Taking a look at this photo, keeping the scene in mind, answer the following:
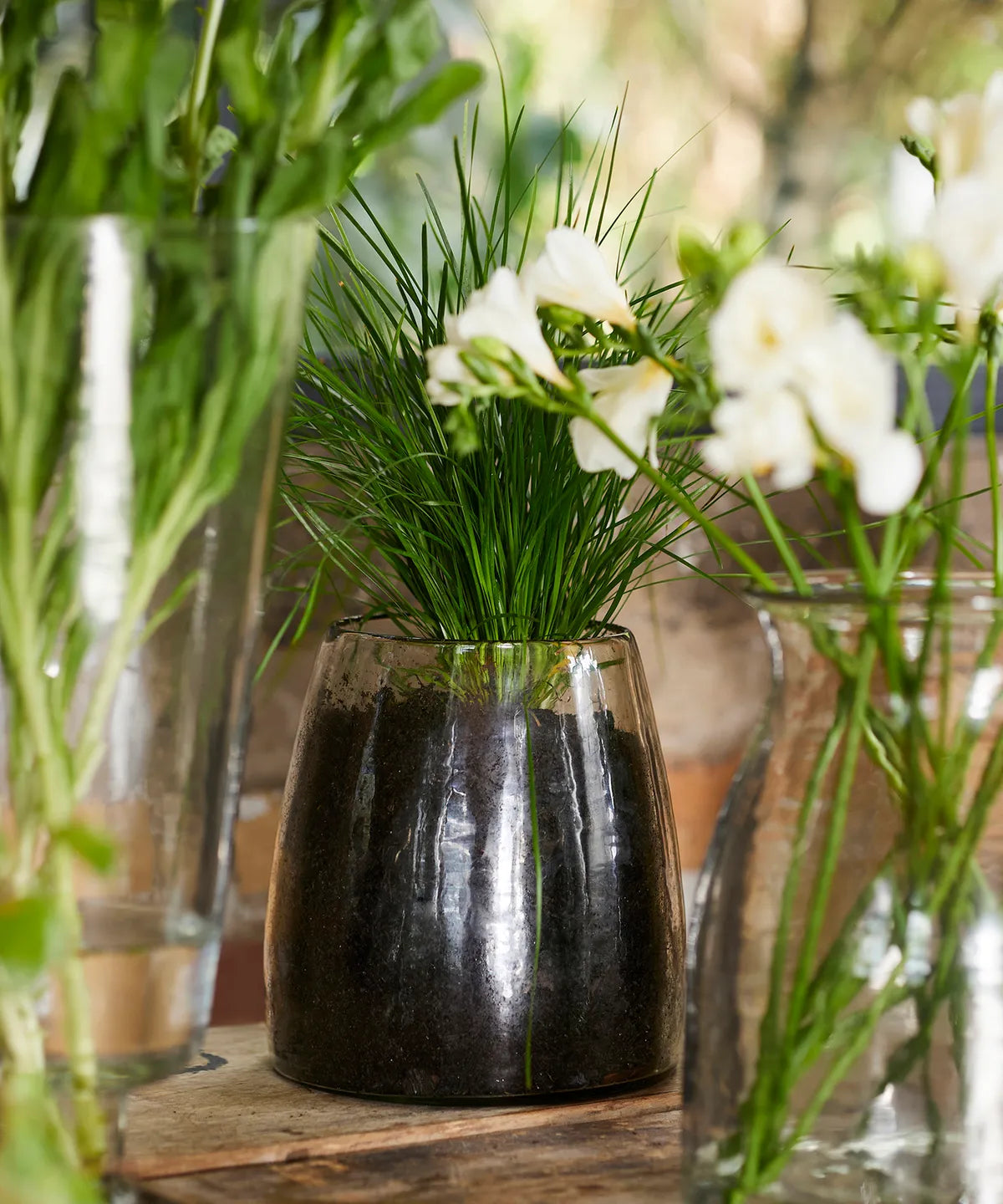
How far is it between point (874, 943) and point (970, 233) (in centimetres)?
20

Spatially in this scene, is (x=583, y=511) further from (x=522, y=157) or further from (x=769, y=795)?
(x=522, y=157)

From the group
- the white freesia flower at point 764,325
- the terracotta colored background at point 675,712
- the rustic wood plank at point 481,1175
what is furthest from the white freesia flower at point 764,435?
the terracotta colored background at point 675,712

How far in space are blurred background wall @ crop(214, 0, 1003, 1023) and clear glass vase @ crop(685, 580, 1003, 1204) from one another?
0.52 m

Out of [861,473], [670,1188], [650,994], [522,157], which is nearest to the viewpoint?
[861,473]

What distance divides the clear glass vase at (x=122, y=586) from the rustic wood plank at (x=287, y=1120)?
106mm

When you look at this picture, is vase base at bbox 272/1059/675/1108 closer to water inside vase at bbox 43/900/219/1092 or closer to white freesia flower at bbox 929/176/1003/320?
water inside vase at bbox 43/900/219/1092

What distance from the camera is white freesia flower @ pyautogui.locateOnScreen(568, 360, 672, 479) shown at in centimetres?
46

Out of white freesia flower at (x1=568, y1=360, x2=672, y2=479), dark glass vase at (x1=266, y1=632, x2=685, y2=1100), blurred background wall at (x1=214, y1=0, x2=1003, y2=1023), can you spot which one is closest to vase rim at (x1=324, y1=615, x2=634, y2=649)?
dark glass vase at (x1=266, y1=632, x2=685, y2=1100)

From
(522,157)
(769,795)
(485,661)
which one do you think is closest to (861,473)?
(769,795)

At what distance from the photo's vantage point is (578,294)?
1.51 feet

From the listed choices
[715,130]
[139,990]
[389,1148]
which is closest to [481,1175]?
[389,1148]

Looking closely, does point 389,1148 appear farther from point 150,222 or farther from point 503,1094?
point 150,222

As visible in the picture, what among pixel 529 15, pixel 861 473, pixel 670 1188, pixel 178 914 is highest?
pixel 529 15

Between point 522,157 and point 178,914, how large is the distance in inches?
26.1
